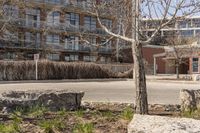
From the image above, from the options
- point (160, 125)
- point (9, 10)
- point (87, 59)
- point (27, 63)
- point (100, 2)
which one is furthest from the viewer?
point (87, 59)

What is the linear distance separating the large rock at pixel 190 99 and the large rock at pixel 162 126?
502cm

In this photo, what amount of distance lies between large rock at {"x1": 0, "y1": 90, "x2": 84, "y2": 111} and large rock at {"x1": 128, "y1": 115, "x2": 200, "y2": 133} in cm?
413

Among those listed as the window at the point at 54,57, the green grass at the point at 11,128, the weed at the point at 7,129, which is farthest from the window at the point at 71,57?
the weed at the point at 7,129

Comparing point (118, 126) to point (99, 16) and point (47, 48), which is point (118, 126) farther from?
point (47, 48)

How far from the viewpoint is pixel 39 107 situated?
10.3 metres

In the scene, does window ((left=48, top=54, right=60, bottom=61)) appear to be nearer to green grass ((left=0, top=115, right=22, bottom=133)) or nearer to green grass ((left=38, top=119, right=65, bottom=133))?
green grass ((left=0, top=115, right=22, bottom=133))

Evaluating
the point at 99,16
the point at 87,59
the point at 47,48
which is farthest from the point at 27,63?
the point at 99,16

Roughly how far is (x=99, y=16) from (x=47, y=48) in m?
48.5

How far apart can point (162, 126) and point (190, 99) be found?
5813 millimetres

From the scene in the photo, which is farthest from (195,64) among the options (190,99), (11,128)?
(11,128)

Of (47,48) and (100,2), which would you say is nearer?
(100,2)

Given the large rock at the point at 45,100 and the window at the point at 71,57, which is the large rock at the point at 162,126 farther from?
the window at the point at 71,57

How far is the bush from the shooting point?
1647 inches

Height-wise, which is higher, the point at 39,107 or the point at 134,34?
the point at 134,34
